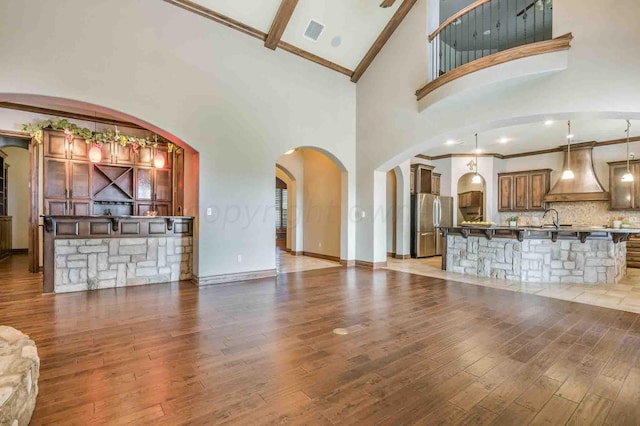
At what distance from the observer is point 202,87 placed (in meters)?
5.25

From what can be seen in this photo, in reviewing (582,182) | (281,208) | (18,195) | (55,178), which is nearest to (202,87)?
(55,178)

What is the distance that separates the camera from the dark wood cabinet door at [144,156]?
7121mm

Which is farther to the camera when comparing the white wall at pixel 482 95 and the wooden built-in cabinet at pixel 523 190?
the wooden built-in cabinet at pixel 523 190

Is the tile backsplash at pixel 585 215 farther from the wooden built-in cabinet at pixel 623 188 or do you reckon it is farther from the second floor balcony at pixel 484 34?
the second floor balcony at pixel 484 34

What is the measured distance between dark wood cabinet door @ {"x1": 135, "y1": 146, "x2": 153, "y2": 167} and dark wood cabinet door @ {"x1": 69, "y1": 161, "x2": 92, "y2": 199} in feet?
3.01

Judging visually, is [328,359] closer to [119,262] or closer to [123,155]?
[119,262]

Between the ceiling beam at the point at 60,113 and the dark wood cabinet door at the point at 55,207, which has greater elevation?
the ceiling beam at the point at 60,113

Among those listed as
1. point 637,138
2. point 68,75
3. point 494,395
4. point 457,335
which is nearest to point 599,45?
point 457,335

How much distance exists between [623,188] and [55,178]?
12.8m

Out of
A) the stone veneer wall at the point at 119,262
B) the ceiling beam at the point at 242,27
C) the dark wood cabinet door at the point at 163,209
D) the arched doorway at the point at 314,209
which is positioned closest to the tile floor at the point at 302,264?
the arched doorway at the point at 314,209

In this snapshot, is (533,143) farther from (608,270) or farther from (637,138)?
(608,270)

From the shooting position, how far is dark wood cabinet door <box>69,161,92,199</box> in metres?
6.44

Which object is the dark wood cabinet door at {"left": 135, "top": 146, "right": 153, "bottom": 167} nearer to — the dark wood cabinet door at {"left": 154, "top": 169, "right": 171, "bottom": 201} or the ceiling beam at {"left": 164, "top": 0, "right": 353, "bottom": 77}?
the dark wood cabinet door at {"left": 154, "top": 169, "right": 171, "bottom": 201}

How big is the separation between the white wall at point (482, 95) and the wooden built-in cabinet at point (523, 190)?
4.97 meters
